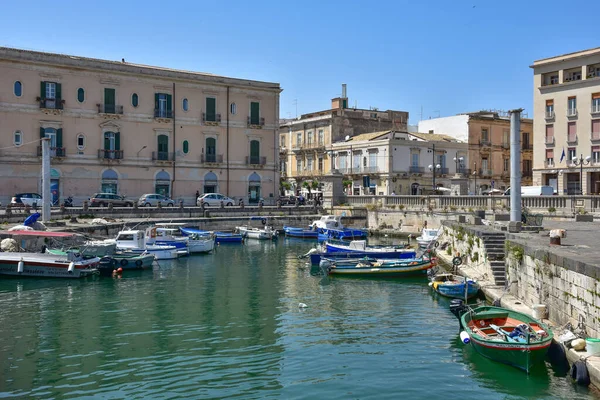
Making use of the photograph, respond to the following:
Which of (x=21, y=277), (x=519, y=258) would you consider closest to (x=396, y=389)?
(x=519, y=258)

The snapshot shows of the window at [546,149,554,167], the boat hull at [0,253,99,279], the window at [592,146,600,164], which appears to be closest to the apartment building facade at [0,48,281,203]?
the boat hull at [0,253,99,279]

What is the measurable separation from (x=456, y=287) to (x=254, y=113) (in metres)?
37.7

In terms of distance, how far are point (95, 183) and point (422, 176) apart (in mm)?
33237

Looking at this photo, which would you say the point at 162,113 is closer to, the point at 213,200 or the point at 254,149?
the point at 213,200

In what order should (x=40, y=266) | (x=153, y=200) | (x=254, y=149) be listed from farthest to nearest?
(x=254, y=149), (x=153, y=200), (x=40, y=266)

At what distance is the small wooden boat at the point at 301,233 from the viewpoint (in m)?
47.2

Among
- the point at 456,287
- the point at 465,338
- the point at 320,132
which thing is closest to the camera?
the point at 465,338

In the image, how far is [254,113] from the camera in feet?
184

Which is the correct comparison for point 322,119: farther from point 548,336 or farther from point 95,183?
point 548,336

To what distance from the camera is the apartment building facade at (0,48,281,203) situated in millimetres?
45406

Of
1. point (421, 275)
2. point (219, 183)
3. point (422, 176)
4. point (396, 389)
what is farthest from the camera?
point (422, 176)

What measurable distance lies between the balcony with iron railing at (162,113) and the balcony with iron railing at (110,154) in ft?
14.7

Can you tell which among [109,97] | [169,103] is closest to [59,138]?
[109,97]

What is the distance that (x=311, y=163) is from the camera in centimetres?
7181
